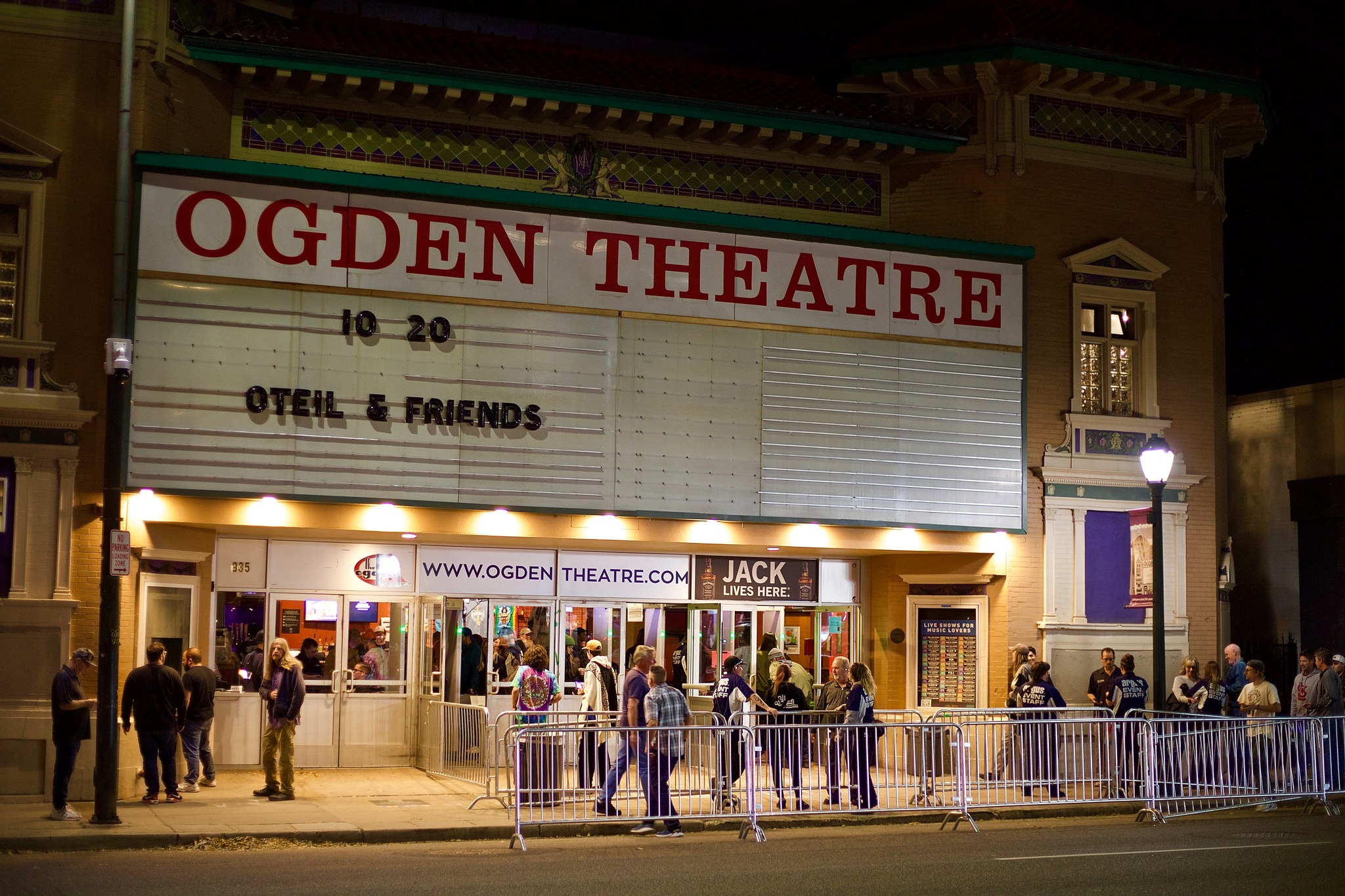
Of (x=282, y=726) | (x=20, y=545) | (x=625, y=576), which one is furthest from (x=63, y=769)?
(x=625, y=576)

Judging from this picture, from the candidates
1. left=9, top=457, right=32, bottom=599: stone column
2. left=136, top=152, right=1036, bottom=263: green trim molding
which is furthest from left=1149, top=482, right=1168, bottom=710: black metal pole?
left=9, top=457, right=32, bottom=599: stone column

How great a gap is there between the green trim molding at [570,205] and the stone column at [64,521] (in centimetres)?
387

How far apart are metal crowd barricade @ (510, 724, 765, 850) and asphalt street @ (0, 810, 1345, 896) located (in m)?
0.36

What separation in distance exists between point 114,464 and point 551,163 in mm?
8246

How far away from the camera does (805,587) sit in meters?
23.5

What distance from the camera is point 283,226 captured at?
18.7 m

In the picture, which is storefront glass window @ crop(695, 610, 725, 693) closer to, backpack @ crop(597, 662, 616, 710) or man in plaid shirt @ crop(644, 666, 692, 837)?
backpack @ crop(597, 662, 616, 710)

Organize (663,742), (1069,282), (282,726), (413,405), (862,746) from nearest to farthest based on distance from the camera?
(663,742), (862,746), (282,726), (413,405), (1069,282)

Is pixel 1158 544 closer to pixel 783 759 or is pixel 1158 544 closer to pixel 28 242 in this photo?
pixel 783 759

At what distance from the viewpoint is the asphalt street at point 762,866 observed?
1173 centimetres

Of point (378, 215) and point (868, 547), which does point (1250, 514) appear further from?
point (378, 215)

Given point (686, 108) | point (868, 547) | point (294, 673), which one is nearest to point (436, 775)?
point (294, 673)

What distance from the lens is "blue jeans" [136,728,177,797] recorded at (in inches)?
652

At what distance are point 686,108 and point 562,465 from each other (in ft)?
18.1
